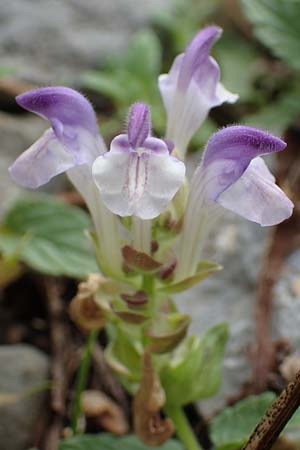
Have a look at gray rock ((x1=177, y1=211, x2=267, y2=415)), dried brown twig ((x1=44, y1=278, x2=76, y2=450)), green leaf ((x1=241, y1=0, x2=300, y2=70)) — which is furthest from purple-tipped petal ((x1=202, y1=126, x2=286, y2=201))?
green leaf ((x1=241, y1=0, x2=300, y2=70))

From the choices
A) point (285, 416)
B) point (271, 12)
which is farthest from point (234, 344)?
point (271, 12)

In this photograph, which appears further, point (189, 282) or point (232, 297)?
point (232, 297)

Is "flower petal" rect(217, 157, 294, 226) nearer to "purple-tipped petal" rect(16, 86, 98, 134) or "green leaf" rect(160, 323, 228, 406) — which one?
"purple-tipped petal" rect(16, 86, 98, 134)

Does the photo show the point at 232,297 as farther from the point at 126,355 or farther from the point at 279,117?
the point at 279,117

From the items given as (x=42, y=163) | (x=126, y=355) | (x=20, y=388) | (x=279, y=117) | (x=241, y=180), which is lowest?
(x=20, y=388)

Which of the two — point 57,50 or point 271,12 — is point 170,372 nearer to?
point 271,12

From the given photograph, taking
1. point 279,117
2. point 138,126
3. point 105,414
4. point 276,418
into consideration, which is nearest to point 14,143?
point 279,117
